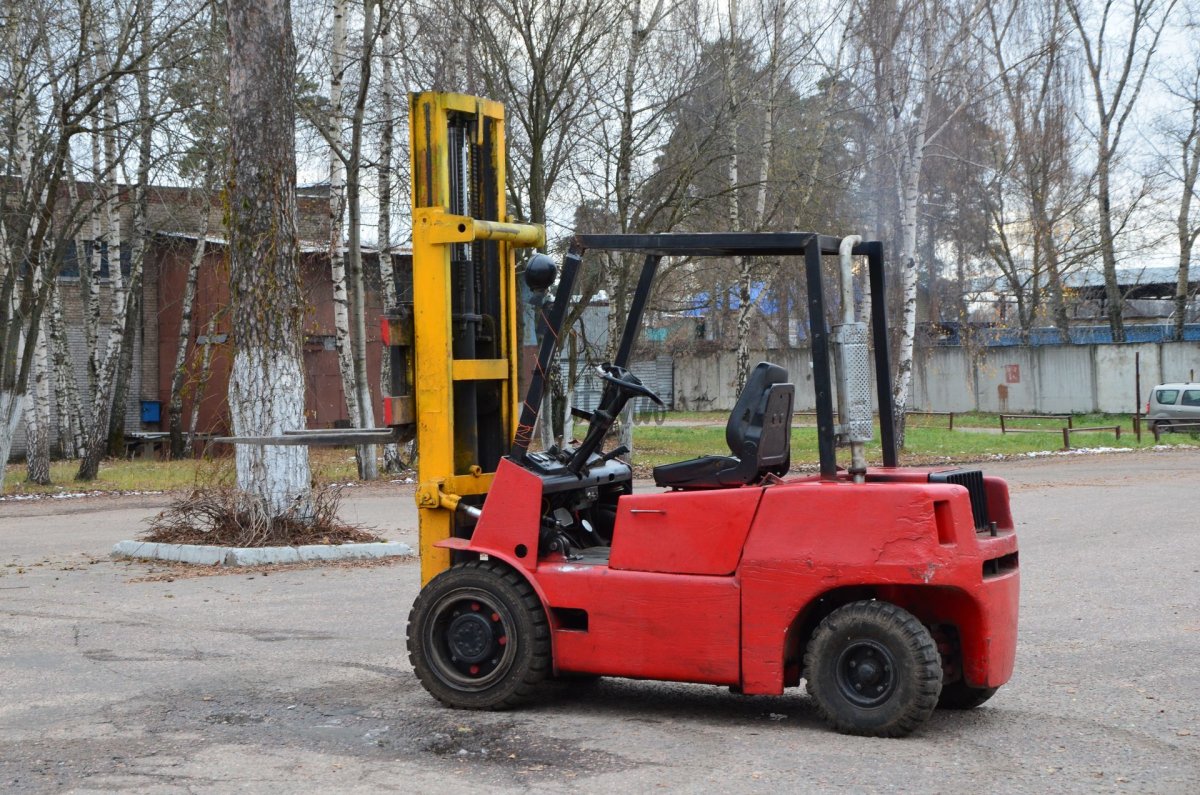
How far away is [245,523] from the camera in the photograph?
14.1 m

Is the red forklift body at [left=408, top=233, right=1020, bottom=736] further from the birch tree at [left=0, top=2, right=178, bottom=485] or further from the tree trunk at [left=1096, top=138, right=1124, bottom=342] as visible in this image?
the tree trunk at [left=1096, top=138, right=1124, bottom=342]

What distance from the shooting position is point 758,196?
3012cm

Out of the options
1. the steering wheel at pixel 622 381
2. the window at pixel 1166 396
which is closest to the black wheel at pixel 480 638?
the steering wheel at pixel 622 381

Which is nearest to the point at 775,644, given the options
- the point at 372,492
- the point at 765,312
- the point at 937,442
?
the point at 372,492

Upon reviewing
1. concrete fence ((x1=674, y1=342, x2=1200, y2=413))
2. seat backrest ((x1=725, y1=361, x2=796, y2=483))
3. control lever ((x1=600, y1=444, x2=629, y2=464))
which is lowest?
control lever ((x1=600, y1=444, x2=629, y2=464))

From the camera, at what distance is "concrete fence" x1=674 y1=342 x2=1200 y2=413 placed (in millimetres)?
46844

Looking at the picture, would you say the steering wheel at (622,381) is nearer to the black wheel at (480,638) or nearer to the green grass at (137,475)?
the black wheel at (480,638)

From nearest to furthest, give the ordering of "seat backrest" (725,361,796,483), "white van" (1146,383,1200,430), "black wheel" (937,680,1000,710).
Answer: "seat backrest" (725,361,796,483) < "black wheel" (937,680,1000,710) < "white van" (1146,383,1200,430)

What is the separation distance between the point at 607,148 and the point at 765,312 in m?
30.1

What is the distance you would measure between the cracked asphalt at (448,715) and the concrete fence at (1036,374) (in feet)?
113

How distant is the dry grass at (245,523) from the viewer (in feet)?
45.8

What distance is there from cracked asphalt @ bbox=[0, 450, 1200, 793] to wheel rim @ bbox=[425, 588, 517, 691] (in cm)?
22

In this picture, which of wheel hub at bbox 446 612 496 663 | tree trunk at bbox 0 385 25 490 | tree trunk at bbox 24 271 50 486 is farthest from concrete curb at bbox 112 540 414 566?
tree trunk at bbox 24 271 50 486

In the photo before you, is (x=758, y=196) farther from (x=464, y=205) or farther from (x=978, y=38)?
(x=464, y=205)
